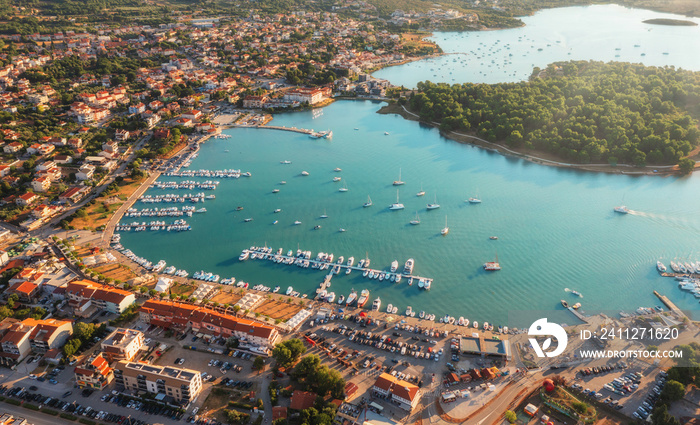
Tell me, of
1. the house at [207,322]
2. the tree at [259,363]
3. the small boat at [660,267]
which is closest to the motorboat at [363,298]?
the house at [207,322]

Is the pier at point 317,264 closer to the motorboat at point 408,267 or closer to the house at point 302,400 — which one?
→ the motorboat at point 408,267

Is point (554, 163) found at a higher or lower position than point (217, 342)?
higher

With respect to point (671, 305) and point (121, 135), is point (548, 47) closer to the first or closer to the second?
point (671, 305)

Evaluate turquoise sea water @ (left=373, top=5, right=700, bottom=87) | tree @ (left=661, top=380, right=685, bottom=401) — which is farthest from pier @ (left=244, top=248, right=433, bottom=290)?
turquoise sea water @ (left=373, top=5, right=700, bottom=87)

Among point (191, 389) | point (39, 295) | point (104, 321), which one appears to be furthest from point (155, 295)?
point (191, 389)

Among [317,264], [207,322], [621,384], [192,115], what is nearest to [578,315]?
[621,384]

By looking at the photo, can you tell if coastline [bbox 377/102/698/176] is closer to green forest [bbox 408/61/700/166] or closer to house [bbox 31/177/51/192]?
green forest [bbox 408/61/700/166]
